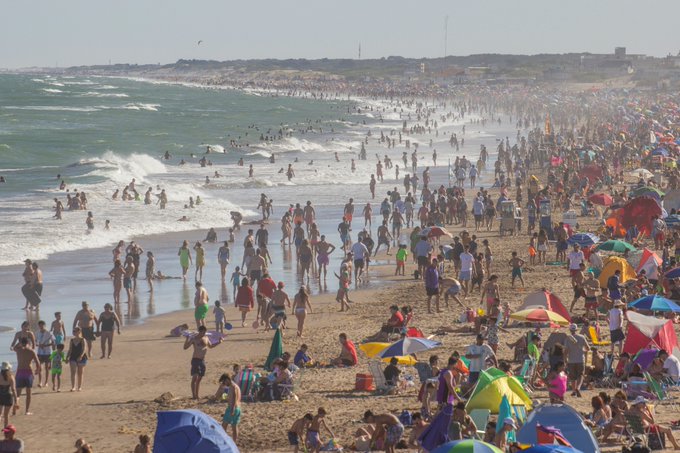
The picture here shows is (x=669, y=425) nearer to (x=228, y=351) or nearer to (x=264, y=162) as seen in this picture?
(x=228, y=351)

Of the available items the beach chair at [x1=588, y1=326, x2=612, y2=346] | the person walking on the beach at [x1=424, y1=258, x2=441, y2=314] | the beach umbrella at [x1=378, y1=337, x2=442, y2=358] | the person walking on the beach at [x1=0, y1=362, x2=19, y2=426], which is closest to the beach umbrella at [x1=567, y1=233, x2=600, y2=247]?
the person walking on the beach at [x1=424, y1=258, x2=441, y2=314]

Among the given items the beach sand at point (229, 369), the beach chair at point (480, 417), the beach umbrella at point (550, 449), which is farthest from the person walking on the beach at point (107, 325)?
the beach umbrella at point (550, 449)

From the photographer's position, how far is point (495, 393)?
38.4 ft

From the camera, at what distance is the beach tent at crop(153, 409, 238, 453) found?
9555 millimetres

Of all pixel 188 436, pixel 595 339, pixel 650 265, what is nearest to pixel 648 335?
Result: pixel 595 339

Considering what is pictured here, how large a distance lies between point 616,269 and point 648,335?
4732 millimetres

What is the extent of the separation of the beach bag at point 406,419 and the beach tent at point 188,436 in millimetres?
2892

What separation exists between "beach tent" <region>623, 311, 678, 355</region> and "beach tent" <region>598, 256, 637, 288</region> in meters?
4.43

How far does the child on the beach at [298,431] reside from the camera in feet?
36.9

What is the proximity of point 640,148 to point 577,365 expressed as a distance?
34.9m

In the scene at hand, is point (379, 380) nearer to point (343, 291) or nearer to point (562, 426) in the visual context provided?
point (562, 426)

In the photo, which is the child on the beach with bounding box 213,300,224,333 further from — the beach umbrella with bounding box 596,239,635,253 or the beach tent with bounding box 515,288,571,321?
the beach umbrella with bounding box 596,239,635,253

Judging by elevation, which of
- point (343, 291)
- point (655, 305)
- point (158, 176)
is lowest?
point (158, 176)

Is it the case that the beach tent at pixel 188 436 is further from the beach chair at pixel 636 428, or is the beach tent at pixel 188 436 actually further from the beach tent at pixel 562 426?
the beach chair at pixel 636 428
